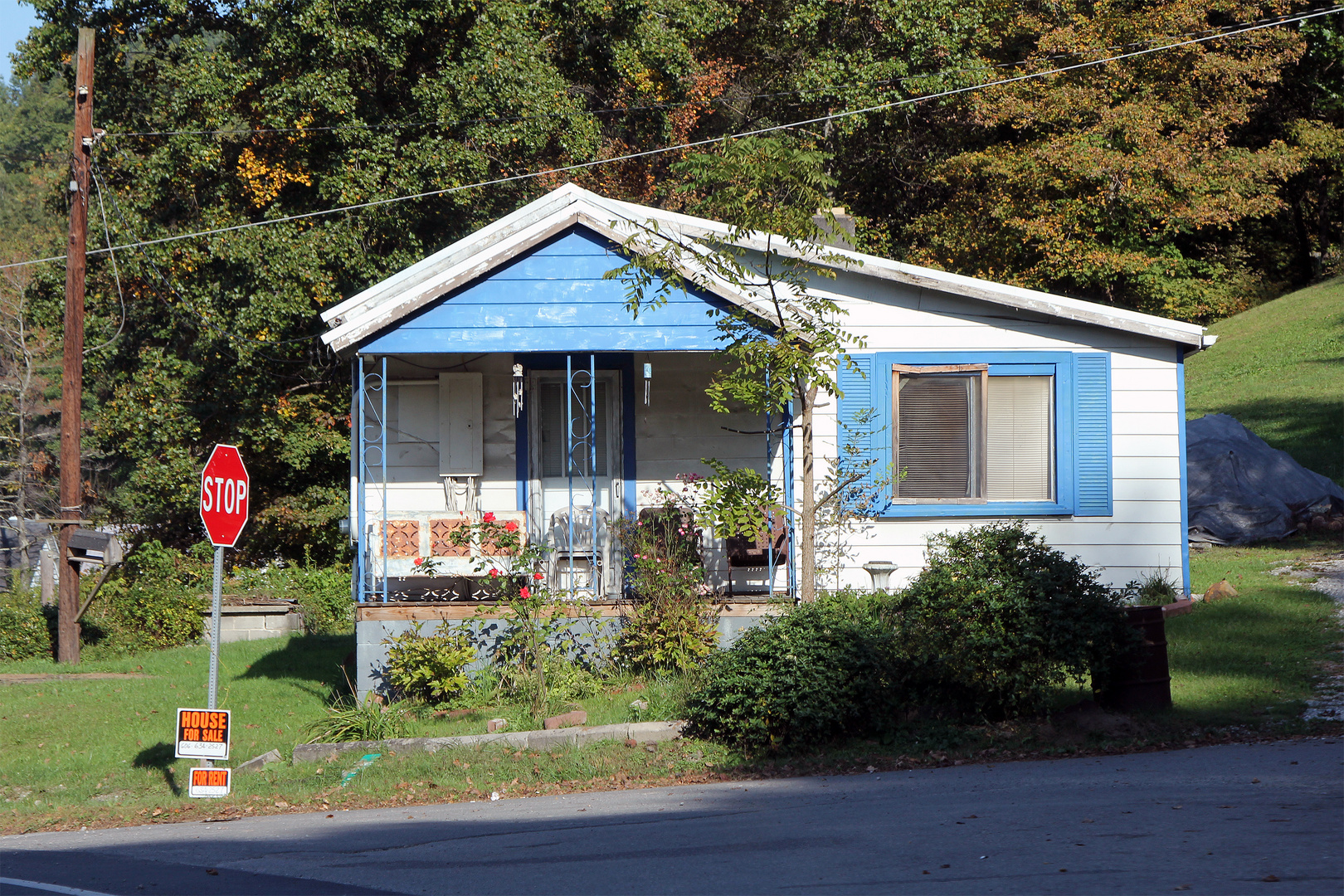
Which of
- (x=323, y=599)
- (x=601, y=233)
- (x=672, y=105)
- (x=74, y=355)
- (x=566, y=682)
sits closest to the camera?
(x=566, y=682)

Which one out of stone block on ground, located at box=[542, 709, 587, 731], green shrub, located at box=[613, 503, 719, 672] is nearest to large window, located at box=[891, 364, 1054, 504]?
green shrub, located at box=[613, 503, 719, 672]

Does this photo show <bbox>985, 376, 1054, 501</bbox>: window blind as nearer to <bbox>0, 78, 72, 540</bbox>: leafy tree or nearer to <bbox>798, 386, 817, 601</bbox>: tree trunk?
<bbox>798, 386, 817, 601</bbox>: tree trunk

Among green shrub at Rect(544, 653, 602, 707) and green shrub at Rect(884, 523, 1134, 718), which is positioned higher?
green shrub at Rect(884, 523, 1134, 718)

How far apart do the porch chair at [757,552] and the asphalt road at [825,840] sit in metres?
3.72

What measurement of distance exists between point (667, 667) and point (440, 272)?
14.3 feet

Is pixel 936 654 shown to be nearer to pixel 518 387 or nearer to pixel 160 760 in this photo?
pixel 518 387

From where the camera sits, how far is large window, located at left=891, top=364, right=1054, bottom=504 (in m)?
11.9

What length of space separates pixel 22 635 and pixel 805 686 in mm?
13687

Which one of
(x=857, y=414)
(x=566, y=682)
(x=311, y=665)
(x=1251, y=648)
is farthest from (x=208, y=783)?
(x=1251, y=648)

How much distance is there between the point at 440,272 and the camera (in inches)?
444

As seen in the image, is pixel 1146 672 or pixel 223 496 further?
pixel 223 496

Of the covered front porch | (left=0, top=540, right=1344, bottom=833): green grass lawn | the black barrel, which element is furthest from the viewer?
the covered front porch

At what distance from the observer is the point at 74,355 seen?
54.4 feet

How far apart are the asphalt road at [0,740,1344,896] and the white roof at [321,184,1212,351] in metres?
4.69
